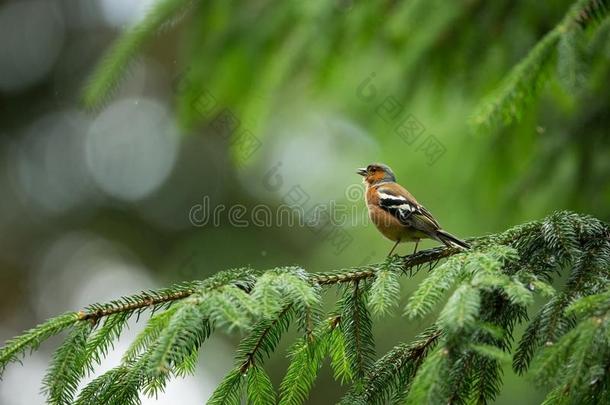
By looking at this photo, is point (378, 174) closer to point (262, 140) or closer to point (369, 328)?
point (369, 328)

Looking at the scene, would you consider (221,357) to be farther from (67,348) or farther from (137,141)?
(67,348)

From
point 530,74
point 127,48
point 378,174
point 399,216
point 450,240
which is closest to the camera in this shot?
point 530,74

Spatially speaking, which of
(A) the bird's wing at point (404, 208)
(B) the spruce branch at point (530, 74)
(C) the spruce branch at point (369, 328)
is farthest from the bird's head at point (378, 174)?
(C) the spruce branch at point (369, 328)

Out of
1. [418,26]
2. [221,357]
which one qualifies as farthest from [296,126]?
[221,357]

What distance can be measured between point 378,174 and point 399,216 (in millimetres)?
892

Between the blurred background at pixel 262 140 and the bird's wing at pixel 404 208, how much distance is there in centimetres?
61

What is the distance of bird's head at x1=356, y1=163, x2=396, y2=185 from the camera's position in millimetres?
5086

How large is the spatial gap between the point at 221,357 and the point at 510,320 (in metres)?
8.98

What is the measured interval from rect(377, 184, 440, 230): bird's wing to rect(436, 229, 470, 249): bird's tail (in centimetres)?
13

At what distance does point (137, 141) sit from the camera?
12203 millimetres

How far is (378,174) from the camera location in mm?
5129

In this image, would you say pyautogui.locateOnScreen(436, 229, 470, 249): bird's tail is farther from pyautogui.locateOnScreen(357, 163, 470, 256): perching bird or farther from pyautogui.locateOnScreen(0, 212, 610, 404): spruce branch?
pyautogui.locateOnScreen(0, 212, 610, 404): spruce branch

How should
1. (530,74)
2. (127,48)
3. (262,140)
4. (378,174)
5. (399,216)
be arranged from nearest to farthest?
(530,74) < (127,48) < (399,216) < (378,174) < (262,140)

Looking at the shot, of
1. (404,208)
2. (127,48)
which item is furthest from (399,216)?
(127,48)
